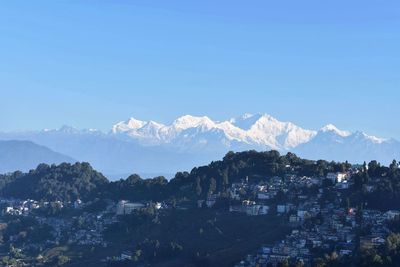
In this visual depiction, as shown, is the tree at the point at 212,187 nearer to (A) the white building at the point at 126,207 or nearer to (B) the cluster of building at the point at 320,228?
(A) the white building at the point at 126,207

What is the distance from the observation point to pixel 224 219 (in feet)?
172

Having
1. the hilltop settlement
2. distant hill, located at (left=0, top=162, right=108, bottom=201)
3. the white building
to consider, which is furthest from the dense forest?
the white building

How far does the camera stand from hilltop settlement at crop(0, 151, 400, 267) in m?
44.0

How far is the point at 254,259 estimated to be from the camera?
43.3 m

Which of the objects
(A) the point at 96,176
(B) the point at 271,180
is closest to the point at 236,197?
(B) the point at 271,180

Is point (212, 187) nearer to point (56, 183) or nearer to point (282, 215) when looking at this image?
point (282, 215)

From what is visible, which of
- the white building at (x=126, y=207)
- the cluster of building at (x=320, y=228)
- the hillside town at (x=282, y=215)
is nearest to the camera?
the cluster of building at (x=320, y=228)

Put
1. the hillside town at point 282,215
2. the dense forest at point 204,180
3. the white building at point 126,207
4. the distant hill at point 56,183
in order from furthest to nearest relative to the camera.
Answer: the distant hill at point 56,183 → the white building at point 126,207 → the dense forest at point 204,180 → the hillside town at point 282,215

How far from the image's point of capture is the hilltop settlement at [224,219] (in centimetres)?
4403

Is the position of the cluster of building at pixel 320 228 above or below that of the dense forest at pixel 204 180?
below

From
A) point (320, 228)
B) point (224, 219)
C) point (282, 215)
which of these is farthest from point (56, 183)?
point (320, 228)

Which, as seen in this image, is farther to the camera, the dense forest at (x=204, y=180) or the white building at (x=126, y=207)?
the white building at (x=126, y=207)

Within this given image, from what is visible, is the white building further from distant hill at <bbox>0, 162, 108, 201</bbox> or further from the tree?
distant hill at <bbox>0, 162, 108, 201</bbox>

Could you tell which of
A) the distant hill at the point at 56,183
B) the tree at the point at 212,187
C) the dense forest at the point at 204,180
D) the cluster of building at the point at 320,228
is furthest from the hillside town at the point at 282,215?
the distant hill at the point at 56,183
